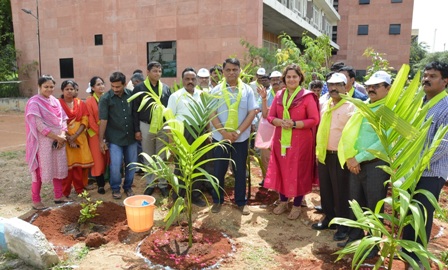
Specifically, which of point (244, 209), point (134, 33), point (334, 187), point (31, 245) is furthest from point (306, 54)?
point (134, 33)

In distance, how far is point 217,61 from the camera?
12266 mm

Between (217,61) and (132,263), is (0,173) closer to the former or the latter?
(132,263)

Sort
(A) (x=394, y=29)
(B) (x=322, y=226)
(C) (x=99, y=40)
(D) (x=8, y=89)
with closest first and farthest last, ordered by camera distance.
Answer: (B) (x=322, y=226), (C) (x=99, y=40), (D) (x=8, y=89), (A) (x=394, y=29)

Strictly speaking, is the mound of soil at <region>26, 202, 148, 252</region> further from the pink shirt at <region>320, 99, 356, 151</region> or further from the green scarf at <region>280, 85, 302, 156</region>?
the pink shirt at <region>320, 99, 356, 151</region>

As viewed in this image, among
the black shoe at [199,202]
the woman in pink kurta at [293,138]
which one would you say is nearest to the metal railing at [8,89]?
the black shoe at [199,202]

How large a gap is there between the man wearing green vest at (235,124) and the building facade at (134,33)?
Answer: 7785 millimetres

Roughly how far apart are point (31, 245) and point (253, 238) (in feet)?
6.29

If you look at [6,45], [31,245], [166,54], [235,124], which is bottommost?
[31,245]

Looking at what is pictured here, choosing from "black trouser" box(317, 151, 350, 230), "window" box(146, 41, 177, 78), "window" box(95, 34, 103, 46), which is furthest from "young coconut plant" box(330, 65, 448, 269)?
"window" box(95, 34, 103, 46)

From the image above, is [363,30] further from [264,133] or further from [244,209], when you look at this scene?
[244,209]

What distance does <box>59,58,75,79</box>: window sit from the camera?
49.4ft

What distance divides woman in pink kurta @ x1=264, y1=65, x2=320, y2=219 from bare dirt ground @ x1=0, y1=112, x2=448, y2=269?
34 centimetres

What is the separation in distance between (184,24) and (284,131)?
10021mm

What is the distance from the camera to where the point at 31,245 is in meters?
2.79
